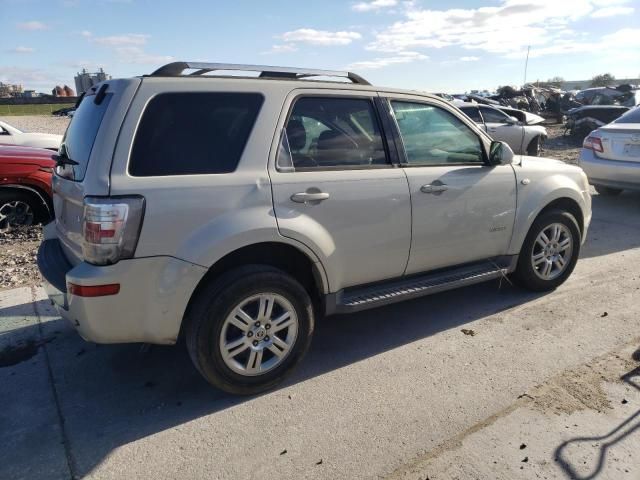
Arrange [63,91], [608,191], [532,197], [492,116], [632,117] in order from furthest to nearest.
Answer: [63,91] → [492,116] → [608,191] → [632,117] → [532,197]

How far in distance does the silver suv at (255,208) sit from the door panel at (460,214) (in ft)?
0.05

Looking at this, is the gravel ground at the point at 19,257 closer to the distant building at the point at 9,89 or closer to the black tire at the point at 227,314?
the black tire at the point at 227,314

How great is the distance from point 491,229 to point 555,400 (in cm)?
150

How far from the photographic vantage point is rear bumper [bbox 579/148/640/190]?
765cm

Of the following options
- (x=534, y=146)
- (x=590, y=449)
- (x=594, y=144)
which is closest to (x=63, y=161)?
(x=590, y=449)

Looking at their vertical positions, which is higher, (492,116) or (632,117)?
(632,117)

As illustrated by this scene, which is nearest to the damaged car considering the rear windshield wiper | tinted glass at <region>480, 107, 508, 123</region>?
tinted glass at <region>480, 107, 508, 123</region>

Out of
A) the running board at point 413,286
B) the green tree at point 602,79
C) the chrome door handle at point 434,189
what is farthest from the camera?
the green tree at point 602,79

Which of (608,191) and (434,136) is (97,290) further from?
(608,191)

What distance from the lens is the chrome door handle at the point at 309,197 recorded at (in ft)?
10.4

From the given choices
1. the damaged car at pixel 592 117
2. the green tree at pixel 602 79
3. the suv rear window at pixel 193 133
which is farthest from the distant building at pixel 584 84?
the suv rear window at pixel 193 133

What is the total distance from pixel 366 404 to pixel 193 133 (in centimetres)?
192

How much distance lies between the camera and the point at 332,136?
11.4ft

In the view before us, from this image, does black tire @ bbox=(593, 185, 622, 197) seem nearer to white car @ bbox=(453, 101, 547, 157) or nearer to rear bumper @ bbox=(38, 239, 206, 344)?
white car @ bbox=(453, 101, 547, 157)
